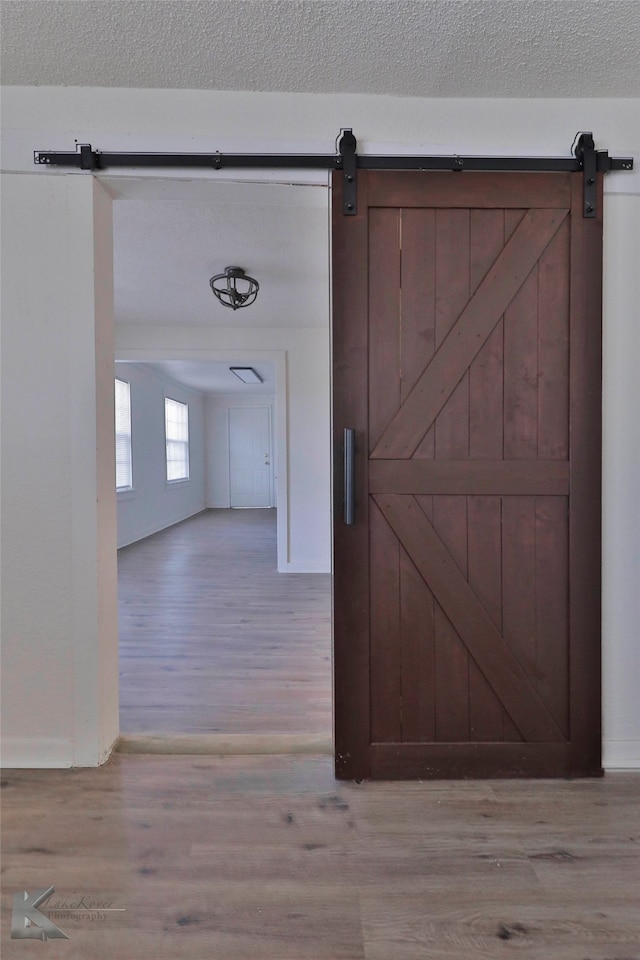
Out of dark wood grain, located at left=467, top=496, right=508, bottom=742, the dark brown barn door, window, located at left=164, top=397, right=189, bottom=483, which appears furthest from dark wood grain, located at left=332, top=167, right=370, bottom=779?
window, located at left=164, top=397, right=189, bottom=483

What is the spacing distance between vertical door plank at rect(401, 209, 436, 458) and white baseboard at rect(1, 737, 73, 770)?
5.61 feet

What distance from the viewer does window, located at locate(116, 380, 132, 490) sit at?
599 cm

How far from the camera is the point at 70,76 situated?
1.57m

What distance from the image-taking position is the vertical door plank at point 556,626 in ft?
5.41

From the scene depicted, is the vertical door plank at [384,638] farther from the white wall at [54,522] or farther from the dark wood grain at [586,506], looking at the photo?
the white wall at [54,522]

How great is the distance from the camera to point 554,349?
5.35ft

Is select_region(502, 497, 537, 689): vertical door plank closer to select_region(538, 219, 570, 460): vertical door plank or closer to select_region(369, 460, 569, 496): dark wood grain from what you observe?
select_region(369, 460, 569, 496): dark wood grain

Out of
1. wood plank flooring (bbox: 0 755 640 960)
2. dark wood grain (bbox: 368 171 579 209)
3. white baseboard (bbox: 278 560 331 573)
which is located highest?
dark wood grain (bbox: 368 171 579 209)

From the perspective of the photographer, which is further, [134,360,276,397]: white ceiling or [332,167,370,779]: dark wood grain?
[134,360,276,397]: white ceiling

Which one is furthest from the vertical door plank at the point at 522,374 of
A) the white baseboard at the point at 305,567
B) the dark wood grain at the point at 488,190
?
the white baseboard at the point at 305,567

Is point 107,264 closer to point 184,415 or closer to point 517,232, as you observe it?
point 517,232

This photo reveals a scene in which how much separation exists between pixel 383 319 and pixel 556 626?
130cm

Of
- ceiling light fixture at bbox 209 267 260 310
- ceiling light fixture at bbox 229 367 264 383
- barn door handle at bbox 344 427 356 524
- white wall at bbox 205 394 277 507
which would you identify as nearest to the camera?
barn door handle at bbox 344 427 356 524

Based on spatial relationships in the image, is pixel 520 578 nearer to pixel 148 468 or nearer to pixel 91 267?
pixel 91 267
